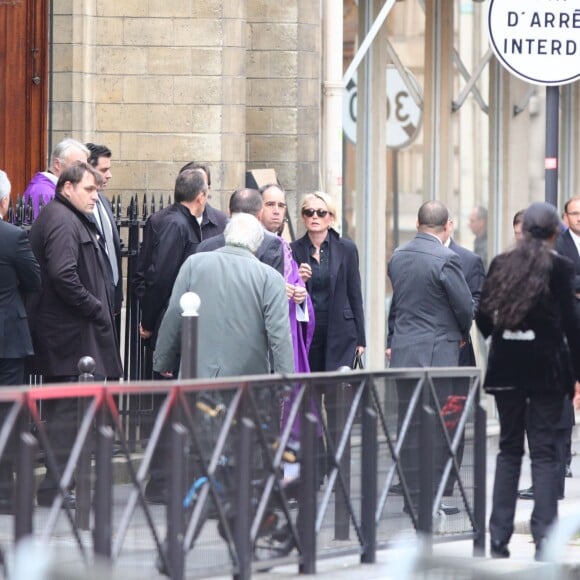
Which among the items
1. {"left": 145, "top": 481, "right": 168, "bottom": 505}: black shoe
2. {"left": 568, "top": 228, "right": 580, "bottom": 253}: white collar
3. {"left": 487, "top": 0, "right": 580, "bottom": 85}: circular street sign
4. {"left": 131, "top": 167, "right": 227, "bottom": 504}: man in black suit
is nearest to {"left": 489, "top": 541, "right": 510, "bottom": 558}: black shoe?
{"left": 145, "top": 481, "right": 168, "bottom": 505}: black shoe

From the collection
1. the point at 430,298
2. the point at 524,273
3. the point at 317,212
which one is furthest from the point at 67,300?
the point at 524,273

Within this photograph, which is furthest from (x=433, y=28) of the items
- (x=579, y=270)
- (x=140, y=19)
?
(x=579, y=270)

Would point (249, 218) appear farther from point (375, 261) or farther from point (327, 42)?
point (375, 261)

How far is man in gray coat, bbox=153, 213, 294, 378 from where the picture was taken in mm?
9820

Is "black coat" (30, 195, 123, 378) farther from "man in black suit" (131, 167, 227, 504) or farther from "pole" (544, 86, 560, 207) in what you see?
"pole" (544, 86, 560, 207)

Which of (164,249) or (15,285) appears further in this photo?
(164,249)

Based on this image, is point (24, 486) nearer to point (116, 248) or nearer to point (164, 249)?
point (164, 249)

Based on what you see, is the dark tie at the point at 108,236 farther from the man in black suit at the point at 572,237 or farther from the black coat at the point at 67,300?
the man in black suit at the point at 572,237

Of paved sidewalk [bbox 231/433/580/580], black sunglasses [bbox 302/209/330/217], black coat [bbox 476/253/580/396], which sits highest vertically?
black sunglasses [bbox 302/209/330/217]

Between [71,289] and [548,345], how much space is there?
279 centimetres

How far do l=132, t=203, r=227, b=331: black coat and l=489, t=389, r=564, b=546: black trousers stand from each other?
2.68 meters

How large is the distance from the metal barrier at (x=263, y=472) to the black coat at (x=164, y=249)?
94.2 inches

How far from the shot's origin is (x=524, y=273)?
9000 mm

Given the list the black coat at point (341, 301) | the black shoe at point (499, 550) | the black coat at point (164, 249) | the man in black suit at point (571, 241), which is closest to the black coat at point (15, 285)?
the black coat at point (164, 249)
